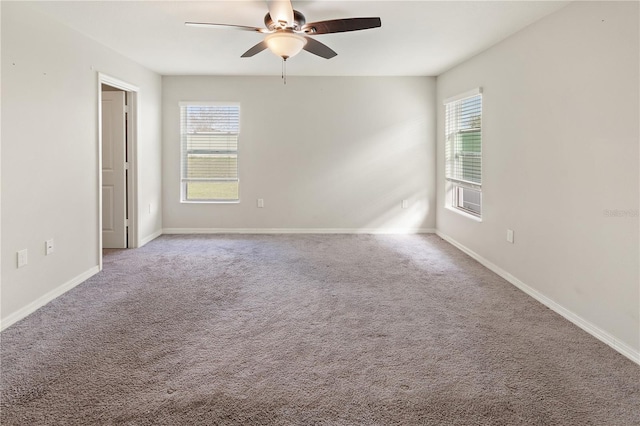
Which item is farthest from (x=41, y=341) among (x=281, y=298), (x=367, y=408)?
(x=367, y=408)

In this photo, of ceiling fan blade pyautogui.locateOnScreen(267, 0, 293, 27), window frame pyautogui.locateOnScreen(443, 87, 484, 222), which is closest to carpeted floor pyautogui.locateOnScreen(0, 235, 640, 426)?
window frame pyautogui.locateOnScreen(443, 87, 484, 222)

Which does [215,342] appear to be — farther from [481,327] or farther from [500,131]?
[500,131]

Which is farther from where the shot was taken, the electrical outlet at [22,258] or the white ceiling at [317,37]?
the white ceiling at [317,37]

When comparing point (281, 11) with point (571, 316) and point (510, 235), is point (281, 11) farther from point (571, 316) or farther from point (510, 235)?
point (571, 316)

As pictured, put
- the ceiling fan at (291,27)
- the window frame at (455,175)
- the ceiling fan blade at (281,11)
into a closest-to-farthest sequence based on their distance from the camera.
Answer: the ceiling fan blade at (281,11)
the ceiling fan at (291,27)
the window frame at (455,175)

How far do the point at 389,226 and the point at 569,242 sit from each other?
11.0 ft

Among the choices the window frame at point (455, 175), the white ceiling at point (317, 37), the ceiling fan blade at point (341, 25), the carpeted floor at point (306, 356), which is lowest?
the carpeted floor at point (306, 356)

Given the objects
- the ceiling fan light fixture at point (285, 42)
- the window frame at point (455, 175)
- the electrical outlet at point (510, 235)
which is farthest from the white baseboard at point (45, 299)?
the window frame at point (455, 175)

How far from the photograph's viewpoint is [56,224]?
3.37m

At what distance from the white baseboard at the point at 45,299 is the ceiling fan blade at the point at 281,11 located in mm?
2859

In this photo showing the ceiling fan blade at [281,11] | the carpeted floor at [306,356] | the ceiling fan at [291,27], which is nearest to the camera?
the carpeted floor at [306,356]

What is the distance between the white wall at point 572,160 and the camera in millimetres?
2385

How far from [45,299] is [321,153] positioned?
401 cm

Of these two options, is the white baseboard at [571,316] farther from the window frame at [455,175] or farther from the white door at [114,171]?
the white door at [114,171]
